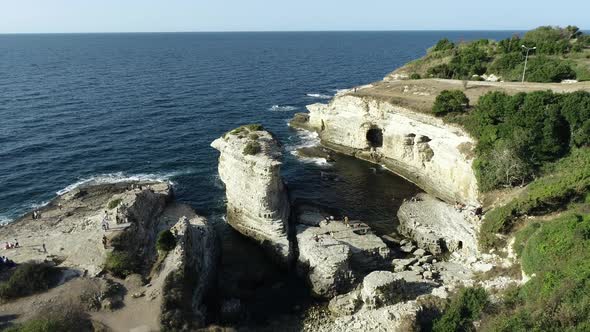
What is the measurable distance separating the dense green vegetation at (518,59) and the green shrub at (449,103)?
21.2m

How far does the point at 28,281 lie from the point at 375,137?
49173mm

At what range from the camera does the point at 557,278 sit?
24.5 m

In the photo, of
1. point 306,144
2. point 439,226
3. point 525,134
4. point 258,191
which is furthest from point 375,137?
point 258,191

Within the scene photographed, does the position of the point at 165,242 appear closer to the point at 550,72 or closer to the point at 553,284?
the point at 553,284

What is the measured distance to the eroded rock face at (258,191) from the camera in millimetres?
39312

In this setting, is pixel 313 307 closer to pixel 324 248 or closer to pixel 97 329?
pixel 324 248

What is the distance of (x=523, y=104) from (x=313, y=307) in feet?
112

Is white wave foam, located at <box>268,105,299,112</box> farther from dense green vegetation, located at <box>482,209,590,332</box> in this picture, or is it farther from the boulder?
dense green vegetation, located at <box>482,209,590,332</box>

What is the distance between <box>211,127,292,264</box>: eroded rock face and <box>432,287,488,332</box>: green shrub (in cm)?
1561

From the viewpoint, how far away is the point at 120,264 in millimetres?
31109

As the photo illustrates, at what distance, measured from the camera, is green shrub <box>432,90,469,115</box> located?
52000 millimetres

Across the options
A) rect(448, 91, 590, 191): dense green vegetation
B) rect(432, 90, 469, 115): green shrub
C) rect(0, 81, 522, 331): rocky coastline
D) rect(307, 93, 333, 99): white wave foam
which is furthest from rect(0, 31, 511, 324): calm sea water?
rect(448, 91, 590, 191): dense green vegetation

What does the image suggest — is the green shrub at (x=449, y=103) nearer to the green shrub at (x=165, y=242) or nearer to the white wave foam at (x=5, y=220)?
the green shrub at (x=165, y=242)

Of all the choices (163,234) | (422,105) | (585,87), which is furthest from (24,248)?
(585,87)
